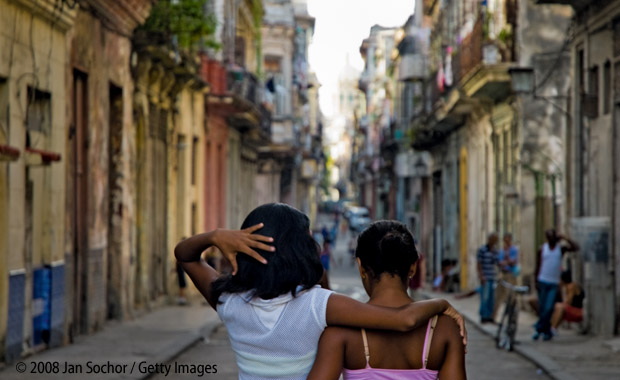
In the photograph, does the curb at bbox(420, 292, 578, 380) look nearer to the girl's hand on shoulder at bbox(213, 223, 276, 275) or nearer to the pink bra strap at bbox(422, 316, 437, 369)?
the pink bra strap at bbox(422, 316, 437, 369)

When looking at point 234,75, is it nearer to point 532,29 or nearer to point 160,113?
point 160,113

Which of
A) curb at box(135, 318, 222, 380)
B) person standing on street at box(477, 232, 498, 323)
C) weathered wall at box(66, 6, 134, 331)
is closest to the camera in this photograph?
curb at box(135, 318, 222, 380)

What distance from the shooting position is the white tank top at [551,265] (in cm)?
1766

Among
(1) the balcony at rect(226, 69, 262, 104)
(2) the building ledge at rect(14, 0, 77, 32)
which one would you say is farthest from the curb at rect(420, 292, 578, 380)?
(1) the balcony at rect(226, 69, 262, 104)

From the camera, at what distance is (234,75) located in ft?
117

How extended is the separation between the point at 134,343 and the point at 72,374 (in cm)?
402

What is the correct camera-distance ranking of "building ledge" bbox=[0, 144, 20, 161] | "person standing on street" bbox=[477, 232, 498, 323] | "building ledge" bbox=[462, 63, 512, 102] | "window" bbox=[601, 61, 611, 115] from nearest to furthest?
1. "building ledge" bbox=[0, 144, 20, 161]
2. "window" bbox=[601, 61, 611, 115]
3. "person standing on street" bbox=[477, 232, 498, 323]
4. "building ledge" bbox=[462, 63, 512, 102]

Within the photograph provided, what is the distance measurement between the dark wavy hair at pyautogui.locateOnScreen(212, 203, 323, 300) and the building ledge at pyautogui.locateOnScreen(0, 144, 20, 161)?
9131 millimetres

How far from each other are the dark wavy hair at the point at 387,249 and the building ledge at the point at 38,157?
11171 mm

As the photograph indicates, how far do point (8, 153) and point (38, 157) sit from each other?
211 centimetres

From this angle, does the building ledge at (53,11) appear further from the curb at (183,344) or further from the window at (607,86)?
the window at (607,86)

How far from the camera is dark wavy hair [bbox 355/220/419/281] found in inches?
176

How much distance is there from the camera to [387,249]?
447cm

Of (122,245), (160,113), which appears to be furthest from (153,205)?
(122,245)
